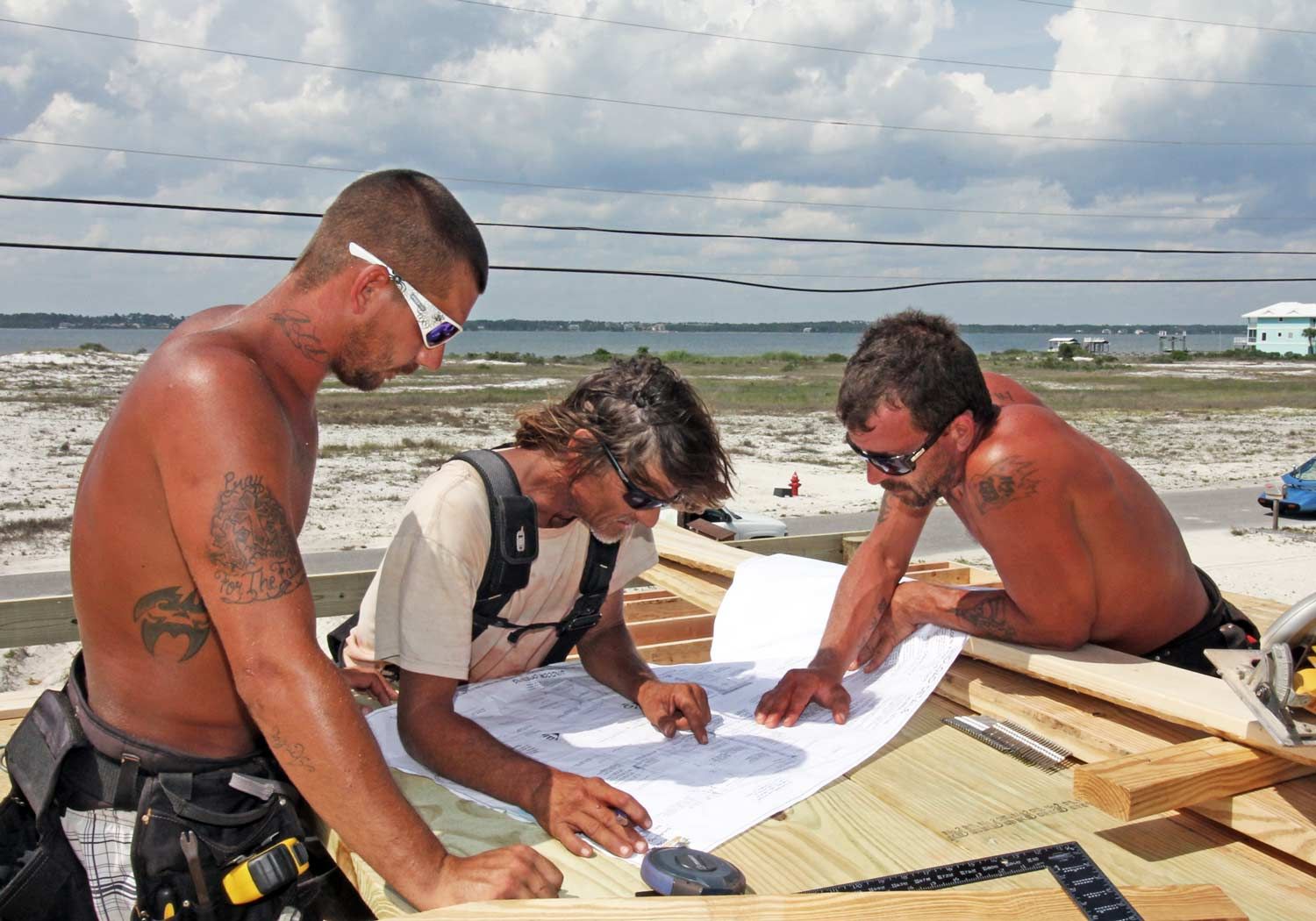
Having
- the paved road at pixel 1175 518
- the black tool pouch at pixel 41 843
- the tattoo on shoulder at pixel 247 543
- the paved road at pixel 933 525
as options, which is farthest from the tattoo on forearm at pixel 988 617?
the paved road at pixel 1175 518

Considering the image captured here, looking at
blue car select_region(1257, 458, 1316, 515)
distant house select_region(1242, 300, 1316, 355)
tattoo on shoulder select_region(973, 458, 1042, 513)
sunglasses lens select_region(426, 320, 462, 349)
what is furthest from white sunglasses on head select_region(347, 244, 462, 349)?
distant house select_region(1242, 300, 1316, 355)

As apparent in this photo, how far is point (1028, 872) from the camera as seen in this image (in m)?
2.03

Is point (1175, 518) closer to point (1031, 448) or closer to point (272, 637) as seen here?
point (1031, 448)

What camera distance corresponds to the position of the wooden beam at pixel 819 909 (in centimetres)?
163

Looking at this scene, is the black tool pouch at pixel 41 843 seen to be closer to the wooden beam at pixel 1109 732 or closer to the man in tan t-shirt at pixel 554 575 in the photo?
the man in tan t-shirt at pixel 554 575

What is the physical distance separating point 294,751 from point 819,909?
94 cm

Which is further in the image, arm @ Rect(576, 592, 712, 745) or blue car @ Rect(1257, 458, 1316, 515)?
blue car @ Rect(1257, 458, 1316, 515)

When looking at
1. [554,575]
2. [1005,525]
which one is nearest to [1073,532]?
[1005,525]

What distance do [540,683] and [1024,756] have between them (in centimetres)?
138

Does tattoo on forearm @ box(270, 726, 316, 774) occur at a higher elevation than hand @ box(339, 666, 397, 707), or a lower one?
higher

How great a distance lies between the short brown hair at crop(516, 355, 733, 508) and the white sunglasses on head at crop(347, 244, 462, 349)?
531 mm

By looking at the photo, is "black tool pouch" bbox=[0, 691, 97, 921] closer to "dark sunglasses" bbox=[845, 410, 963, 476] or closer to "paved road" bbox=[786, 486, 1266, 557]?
"dark sunglasses" bbox=[845, 410, 963, 476]

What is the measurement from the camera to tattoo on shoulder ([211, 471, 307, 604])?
182 cm

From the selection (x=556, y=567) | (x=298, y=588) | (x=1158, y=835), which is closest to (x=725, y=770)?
(x=556, y=567)
